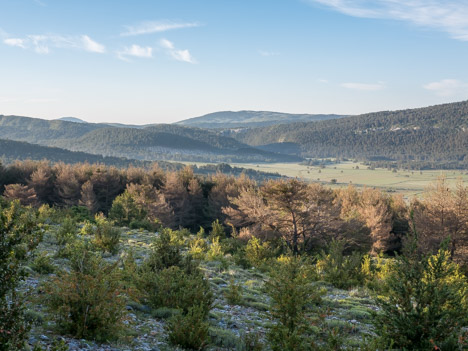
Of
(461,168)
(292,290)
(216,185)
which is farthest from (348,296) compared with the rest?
(461,168)

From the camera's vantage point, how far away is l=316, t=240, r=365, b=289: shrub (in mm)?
16438

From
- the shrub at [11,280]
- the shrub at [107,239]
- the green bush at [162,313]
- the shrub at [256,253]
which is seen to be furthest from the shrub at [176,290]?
the shrub at [256,253]

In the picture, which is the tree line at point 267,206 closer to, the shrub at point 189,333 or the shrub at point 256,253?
the shrub at point 256,253

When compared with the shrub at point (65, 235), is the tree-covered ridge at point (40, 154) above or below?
above

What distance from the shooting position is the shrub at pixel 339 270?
Answer: 53.9ft

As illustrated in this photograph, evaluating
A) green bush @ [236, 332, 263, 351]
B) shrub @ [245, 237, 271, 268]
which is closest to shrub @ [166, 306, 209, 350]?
green bush @ [236, 332, 263, 351]

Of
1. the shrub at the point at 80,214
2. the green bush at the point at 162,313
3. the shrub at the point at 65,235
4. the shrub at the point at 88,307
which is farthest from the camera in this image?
the shrub at the point at 80,214

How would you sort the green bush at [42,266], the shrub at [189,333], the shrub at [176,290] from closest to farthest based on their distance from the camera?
the shrub at [189,333]
the shrub at [176,290]
the green bush at [42,266]

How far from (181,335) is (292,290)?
2.63 m

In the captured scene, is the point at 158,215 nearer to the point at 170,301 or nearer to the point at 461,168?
the point at 170,301

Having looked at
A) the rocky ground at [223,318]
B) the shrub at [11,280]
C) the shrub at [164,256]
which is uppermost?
the shrub at [11,280]

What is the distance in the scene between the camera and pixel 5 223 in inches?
201

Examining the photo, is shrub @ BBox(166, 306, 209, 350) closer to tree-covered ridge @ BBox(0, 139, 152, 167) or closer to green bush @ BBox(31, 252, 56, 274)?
green bush @ BBox(31, 252, 56, 274)

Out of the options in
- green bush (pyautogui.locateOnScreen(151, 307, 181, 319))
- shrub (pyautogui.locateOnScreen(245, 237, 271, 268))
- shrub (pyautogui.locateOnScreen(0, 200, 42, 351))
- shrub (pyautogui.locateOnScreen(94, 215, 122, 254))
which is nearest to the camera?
shrub (pyautogui.locateOnScreen(0, 200, 42, 351))
